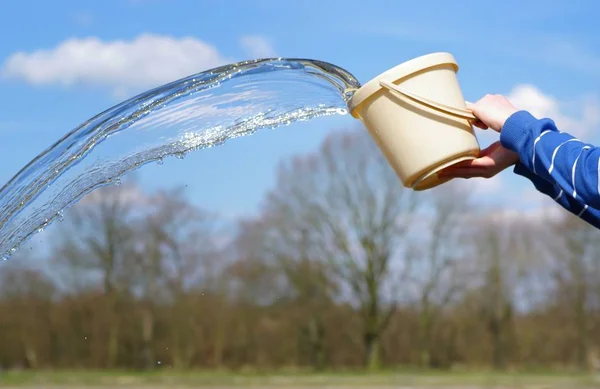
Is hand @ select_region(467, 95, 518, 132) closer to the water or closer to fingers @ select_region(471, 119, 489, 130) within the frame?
fingers @ select_region(471, 119, 489, 130)

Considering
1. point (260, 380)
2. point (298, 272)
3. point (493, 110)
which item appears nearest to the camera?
point (493, 110)

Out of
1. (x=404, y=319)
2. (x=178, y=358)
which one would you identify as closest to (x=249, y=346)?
(x=178, y=358)

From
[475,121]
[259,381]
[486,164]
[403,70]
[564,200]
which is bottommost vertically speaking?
[564,200]

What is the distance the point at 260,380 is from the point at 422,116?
2153 cm

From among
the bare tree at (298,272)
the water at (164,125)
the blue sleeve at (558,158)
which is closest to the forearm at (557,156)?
the blue sleeve at (558,158)

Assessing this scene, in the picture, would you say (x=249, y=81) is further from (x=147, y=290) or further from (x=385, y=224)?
(x=385, y=224)

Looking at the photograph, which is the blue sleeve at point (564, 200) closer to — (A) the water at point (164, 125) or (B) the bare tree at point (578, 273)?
(A) the water at point (164, 125)

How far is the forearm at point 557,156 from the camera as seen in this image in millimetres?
1924

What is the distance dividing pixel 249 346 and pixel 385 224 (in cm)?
761

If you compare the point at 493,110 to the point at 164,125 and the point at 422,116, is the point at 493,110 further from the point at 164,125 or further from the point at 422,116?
the point at 164,125

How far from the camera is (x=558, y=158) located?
196 centimetres

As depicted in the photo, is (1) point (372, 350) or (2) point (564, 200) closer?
(2) point (564, 200)

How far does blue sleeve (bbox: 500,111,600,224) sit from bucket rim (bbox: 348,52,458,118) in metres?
0.31

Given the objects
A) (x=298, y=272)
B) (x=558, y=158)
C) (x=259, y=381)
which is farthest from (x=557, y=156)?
(x=298, y=272)
